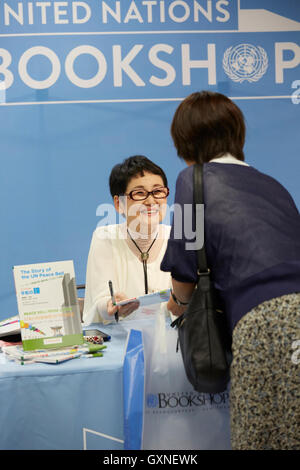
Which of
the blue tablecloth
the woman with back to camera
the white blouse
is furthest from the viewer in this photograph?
the white blouse

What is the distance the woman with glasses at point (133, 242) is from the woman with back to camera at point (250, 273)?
92 centimetres

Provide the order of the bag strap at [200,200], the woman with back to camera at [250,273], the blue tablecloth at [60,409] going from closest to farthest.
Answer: the woman with back to camera at [250,273]
the bag strap at [200,200]
the blue tablecloth at [60,409]

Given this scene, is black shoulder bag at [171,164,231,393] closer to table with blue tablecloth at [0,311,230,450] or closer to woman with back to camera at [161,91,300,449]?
woman with back to camera at [161,91,300,449]

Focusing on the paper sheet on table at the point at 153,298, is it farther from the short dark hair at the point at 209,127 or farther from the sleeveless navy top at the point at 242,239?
the short dark hair at the point at 209,127

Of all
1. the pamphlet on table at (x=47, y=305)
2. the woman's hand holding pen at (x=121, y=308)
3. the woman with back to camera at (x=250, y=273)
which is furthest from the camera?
the woman's hand holding pen at (x=121, y=308)

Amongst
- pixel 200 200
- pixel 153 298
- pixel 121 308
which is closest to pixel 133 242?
pixel 121 308

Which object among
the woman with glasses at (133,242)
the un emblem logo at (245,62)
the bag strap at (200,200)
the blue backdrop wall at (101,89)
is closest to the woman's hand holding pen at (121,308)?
the woman with glasses at (133,242)

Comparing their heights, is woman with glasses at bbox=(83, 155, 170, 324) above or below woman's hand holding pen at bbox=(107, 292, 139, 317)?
above

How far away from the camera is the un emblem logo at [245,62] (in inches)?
141

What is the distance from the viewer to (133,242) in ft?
8.05

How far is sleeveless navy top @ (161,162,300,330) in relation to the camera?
126cm

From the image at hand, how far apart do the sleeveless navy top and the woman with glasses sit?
0.98 meters

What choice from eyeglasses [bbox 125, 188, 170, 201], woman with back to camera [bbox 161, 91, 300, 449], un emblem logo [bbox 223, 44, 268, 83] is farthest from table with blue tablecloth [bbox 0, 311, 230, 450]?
un emblem logo [bbox 223, 44, 268, 83]

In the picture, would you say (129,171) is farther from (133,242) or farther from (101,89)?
(101,89)
